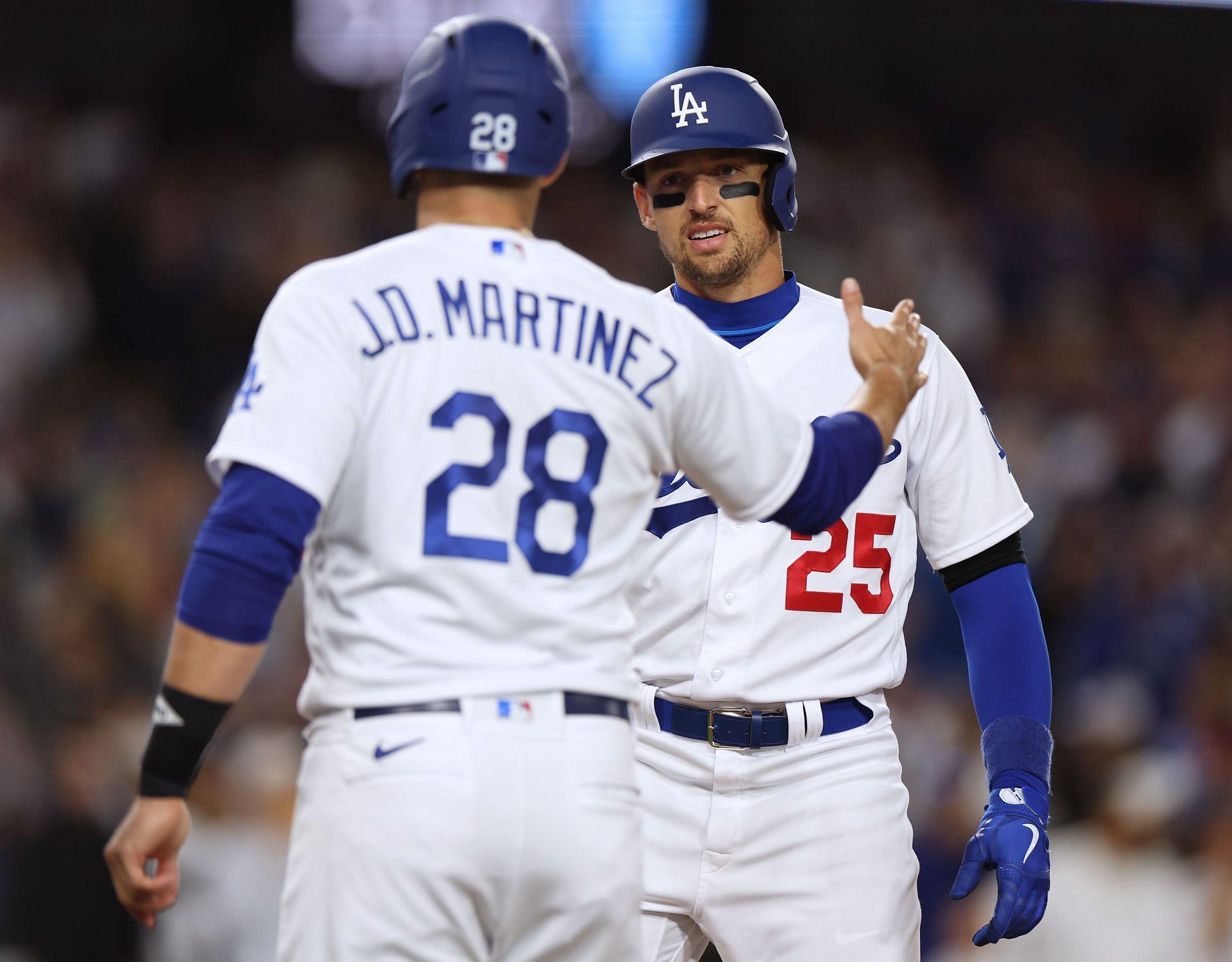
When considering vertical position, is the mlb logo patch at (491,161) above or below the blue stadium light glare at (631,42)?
below

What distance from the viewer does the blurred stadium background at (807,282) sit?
230 inches

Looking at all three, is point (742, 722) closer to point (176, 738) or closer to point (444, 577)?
point (444, 577)

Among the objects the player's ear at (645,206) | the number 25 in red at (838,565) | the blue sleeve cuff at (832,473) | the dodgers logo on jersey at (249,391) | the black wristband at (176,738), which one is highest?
the player's ear at (645,206)

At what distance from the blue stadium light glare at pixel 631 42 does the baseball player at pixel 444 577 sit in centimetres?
628

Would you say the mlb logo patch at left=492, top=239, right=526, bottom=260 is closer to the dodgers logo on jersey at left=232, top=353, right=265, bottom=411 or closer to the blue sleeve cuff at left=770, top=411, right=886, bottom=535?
the dodgers logo on jersey at left=232, top=353, right=265, bottom=411

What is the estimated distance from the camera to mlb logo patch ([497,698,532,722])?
2.29 metres

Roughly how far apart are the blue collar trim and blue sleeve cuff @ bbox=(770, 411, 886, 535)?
34.1 inches

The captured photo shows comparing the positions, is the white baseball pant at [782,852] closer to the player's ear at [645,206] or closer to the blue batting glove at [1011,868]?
the blue batting glove at [1011,868]

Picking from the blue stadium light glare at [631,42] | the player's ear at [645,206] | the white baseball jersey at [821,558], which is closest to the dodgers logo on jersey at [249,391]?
the white baseball jersey at [821,558]

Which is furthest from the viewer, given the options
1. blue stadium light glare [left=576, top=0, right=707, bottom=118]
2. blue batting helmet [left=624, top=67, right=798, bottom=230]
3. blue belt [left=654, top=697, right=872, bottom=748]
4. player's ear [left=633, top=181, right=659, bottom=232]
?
blue stadium light glare [left=576, top=0, right=707, bottom=118]

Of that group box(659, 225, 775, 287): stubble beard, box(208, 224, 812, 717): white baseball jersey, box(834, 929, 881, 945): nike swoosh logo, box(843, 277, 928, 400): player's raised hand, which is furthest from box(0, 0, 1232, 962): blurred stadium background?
box(208, 224, 812, 717): white baseball jersey

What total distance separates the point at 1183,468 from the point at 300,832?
6.72 meters

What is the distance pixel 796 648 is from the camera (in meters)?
3.26

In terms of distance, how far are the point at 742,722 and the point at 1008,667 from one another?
596 mm
